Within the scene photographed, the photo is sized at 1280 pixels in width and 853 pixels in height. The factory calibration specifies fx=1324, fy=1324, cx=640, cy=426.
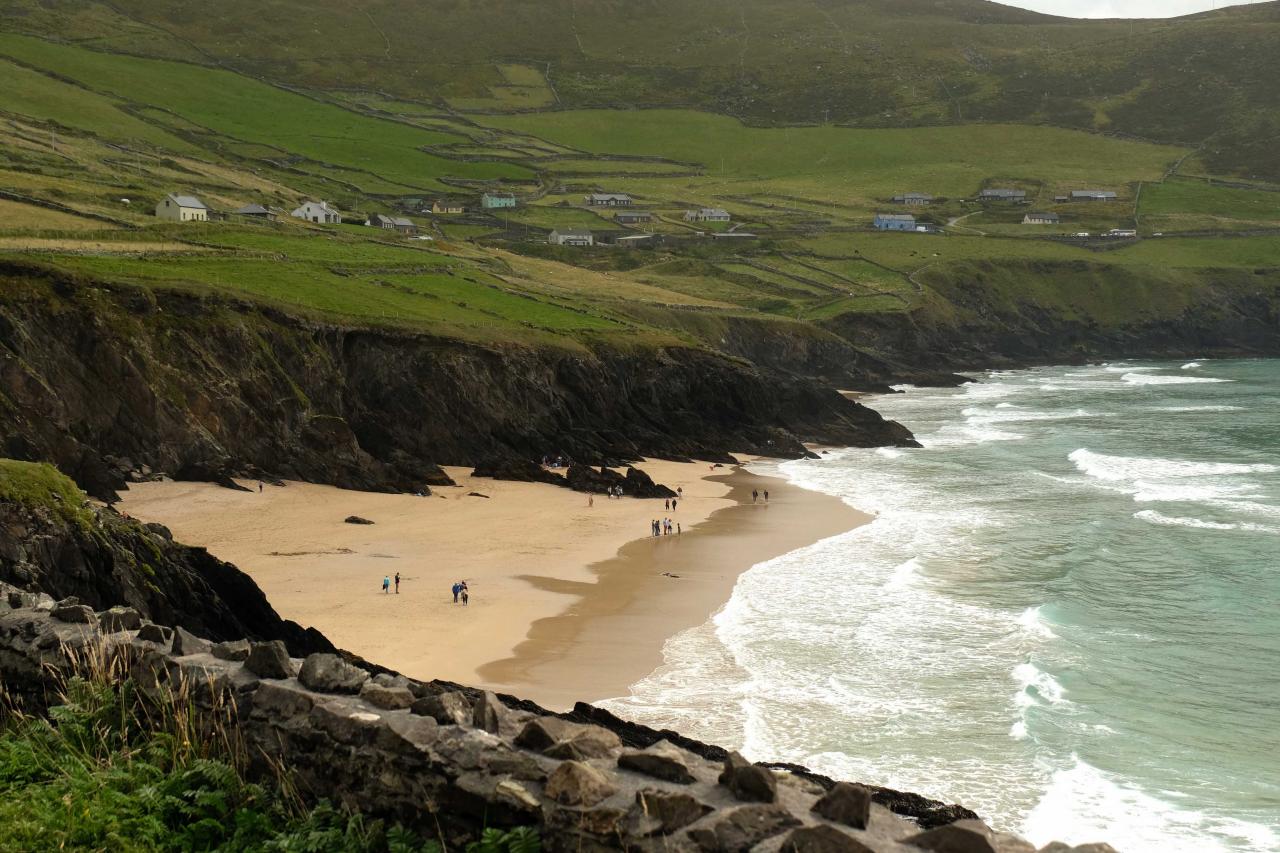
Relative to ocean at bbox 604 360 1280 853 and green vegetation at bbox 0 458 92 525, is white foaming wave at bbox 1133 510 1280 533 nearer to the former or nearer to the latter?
ocean at bbox 604 360 1280 853

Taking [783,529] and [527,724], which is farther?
[783,529]

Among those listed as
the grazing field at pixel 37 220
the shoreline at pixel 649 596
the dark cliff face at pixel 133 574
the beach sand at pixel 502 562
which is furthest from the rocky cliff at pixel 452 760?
the grazing field at pixel 37 220

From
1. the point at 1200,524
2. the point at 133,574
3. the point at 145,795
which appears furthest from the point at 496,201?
the point at 145,795

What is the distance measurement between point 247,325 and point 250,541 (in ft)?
64.0

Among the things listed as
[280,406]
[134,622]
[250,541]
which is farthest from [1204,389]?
[134,622]

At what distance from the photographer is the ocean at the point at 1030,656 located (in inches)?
1078

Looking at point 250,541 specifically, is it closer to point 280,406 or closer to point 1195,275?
point 280,406

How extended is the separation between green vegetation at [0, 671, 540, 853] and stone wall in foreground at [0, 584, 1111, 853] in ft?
0.86

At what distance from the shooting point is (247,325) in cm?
6562

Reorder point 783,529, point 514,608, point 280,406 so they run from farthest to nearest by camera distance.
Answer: point 280,406, point 783,529, point 514,608

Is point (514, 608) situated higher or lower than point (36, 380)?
lower

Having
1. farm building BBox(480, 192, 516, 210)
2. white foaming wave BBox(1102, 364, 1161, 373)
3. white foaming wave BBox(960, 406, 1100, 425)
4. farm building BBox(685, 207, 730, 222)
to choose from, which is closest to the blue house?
farm building BBox(685, 207, 730, 222)

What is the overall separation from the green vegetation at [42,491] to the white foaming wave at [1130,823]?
21.1 m

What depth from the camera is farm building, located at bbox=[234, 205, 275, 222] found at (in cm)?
12169
